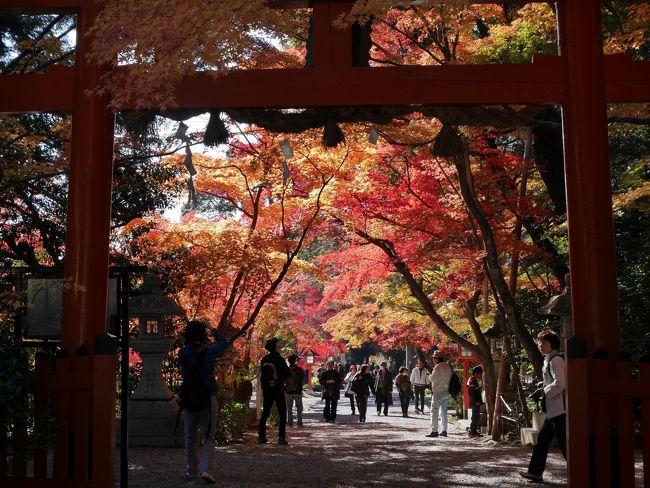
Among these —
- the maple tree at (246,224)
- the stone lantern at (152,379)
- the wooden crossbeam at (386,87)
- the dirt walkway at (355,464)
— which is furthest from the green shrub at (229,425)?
the wooden crossbeam at (386,87)

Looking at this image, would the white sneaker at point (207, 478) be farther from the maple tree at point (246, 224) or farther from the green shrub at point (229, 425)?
the maple tree at point (246, 224)

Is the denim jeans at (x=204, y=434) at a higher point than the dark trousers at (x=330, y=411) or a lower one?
higher

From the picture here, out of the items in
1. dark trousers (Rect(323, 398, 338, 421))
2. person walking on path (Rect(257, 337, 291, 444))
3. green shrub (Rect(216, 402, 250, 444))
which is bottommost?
dark trousers (Rect(323, 398, 338, 421))

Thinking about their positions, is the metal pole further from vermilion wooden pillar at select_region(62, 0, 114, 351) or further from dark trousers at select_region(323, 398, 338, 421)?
dark trousers at select_region(323, 398, 338, 421)

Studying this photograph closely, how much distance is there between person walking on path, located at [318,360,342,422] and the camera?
2005 cm

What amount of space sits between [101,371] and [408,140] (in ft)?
24.0

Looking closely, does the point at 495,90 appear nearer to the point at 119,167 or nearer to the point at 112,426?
the point at 112,426

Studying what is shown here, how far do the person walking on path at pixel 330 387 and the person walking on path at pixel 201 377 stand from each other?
469 inches

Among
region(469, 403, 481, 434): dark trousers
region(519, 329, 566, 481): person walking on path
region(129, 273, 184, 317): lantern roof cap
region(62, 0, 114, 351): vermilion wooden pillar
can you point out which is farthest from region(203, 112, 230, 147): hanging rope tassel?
region(469, 403, 481, 434): dark trousers

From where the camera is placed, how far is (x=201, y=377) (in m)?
7.99

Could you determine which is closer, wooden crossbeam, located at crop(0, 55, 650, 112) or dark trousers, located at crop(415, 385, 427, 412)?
Result: wooden crossbeam, located at crop(0, 55, 650, 112)

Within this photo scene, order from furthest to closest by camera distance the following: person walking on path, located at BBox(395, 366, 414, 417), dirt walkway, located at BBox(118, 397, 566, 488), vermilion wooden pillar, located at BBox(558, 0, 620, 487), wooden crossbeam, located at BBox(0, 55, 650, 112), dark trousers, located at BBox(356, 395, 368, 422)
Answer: person walking on path, located at BBox(395, 366, 414, 417)
dark trousers, located at BBox(356, 395, 368, 422)
dirt walkway, located at BBox(118, 397, 566, 488)
wooden crossbeam, located at BBox(0, 55, 650, 112)
vermilion wooden pillar, located at BBox(558, 0, 620, 487)

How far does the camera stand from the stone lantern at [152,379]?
1209 cm

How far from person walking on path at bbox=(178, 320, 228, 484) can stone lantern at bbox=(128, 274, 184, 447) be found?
12.7ft
